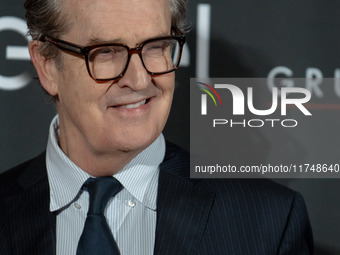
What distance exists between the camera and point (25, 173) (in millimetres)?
1690

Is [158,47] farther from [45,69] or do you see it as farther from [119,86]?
[45,69]

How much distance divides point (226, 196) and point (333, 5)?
3.12 ft

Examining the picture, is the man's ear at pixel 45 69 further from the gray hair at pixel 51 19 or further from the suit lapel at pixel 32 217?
the suit lapel at pixel 32 217

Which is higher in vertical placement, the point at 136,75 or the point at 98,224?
the point at 136,75

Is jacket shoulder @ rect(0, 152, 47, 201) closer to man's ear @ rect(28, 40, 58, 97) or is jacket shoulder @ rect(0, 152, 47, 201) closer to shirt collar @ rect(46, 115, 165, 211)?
shirt collar @ rect(46, 115, 165, 211)

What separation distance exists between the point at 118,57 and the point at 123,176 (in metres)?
0.34

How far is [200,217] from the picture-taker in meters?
1.54

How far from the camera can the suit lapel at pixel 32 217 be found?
1524 millimetres

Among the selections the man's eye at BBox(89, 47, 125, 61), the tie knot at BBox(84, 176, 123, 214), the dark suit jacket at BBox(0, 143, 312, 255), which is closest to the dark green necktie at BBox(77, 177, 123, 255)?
the tie knot at BBox(84, 176, 123, 214)

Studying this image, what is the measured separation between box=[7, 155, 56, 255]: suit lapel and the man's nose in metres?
0.44

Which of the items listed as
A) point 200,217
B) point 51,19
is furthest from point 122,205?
point 51,19

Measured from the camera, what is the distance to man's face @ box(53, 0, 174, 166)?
1.44 m

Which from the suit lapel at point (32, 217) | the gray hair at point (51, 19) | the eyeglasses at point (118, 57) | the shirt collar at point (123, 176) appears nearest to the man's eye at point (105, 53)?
the eyeglasses at point (118, 57)

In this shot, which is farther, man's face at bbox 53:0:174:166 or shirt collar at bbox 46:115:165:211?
shirt collar at bbox 46:115:165:211
